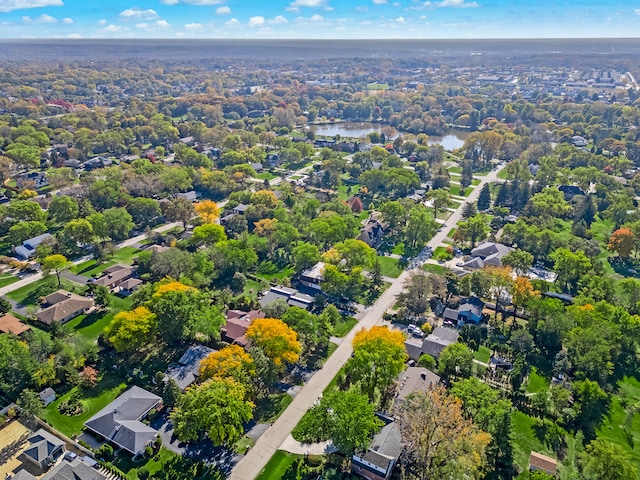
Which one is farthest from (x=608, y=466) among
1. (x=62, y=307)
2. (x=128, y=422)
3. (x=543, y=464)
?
(x=62, y=307)

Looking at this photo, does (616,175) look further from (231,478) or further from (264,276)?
(231,478)

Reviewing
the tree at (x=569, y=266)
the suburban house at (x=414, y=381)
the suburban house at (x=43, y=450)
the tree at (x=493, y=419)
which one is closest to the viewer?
the suburban house at (x=43, y=450)

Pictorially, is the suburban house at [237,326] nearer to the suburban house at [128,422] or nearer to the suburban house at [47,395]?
the suburban house at [128,422]

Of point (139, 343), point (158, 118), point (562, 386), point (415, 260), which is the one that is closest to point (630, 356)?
point (562, 386)

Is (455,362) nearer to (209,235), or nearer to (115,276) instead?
A: (209,235)

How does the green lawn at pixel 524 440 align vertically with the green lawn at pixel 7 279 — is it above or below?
below

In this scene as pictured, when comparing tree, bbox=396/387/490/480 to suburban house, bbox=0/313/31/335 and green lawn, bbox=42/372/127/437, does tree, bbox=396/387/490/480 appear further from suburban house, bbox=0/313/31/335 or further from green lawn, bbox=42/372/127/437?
suburban house, bbox=0/313/31/335

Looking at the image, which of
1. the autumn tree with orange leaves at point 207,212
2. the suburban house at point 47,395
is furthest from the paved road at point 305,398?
the autumn tree with orange leaves at point 207,212
